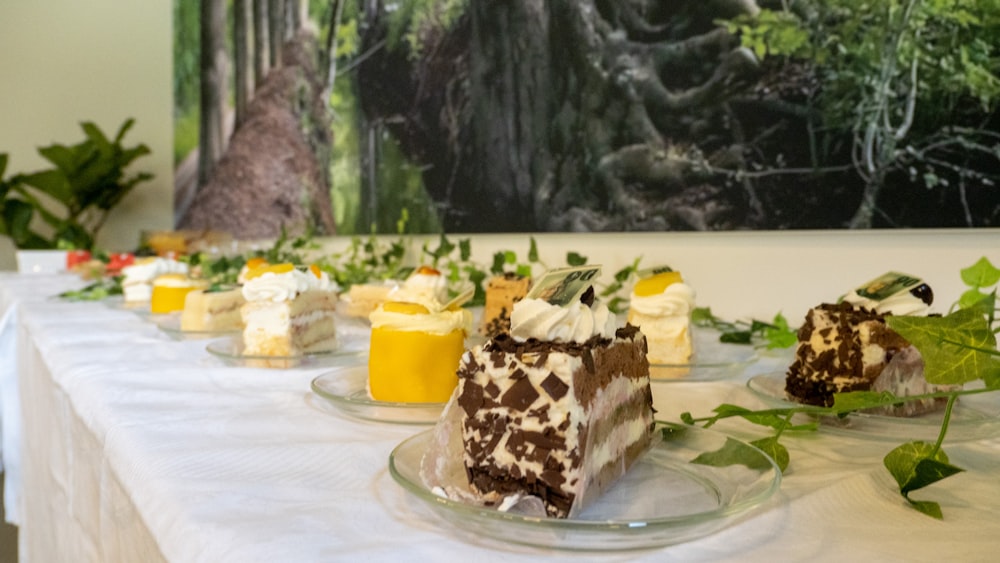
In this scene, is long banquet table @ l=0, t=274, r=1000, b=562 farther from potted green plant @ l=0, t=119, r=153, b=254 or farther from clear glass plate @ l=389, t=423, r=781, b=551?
potted green plant @ l=0, t=119, r=153, b=254

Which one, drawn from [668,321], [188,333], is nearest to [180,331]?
[188,333]

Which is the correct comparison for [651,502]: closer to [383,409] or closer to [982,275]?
[383,409]

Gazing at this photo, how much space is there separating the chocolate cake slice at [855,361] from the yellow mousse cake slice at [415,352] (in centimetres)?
46

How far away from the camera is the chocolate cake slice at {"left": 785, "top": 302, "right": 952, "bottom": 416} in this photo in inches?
38.8

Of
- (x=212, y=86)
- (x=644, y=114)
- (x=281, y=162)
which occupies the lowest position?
(x=281, y=162)

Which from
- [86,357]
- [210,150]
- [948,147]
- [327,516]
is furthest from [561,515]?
[210,150]

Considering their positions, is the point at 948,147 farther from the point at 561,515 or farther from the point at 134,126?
the point at 134,126

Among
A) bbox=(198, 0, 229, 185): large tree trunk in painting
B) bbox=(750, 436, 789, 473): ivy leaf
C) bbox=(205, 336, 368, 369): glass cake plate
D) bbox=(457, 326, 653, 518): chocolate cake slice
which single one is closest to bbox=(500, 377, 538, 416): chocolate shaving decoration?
bbox=(457, 326, 653, 518): chocolate cake slice

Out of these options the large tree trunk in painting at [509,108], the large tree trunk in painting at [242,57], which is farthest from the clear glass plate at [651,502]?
the large tree trunk in painting at [242,57]

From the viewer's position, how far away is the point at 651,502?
0.69 meters

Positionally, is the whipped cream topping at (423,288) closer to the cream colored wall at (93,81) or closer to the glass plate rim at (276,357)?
the glass plate rim at (276,357)

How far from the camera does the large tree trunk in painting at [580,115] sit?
6.36 feet

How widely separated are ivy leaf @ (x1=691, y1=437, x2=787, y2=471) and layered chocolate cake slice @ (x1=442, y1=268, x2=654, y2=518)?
0.23 feet

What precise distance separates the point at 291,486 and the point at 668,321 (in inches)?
31.1
